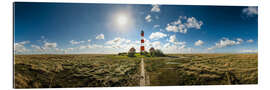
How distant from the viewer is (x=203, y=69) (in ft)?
14.6

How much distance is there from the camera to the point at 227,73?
4.41 meters

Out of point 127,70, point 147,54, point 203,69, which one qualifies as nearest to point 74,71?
point 127,70

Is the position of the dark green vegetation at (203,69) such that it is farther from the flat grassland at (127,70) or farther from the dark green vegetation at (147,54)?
the dark green vegetation at (147,54)

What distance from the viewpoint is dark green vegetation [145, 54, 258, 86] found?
14.3 feet

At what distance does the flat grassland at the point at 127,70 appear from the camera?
13.3 ft

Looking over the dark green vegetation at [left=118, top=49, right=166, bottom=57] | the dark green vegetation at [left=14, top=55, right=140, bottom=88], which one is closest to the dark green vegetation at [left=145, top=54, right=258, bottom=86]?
the dark green vegetation at [left=118, top=49, right=166, bottom=57]

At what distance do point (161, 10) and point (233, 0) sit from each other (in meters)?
2.27

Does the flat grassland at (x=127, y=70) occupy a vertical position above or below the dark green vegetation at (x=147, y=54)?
below

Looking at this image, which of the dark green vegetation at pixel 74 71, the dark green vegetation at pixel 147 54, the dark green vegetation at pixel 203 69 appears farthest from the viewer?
the dark green vegetation at pixel 147 54

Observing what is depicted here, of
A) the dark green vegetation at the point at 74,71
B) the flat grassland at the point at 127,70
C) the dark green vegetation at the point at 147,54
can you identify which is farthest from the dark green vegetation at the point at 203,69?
the dark green vegetation at the point at 74,71

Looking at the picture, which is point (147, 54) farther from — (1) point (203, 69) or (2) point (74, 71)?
(2) point (74, 71)

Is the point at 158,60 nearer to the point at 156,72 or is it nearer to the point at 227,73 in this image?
the point at 156,72

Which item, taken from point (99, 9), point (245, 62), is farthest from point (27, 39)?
point (245, 62)

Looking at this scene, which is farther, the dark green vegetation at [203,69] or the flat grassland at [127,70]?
the dark green vegetation at [203,69]
